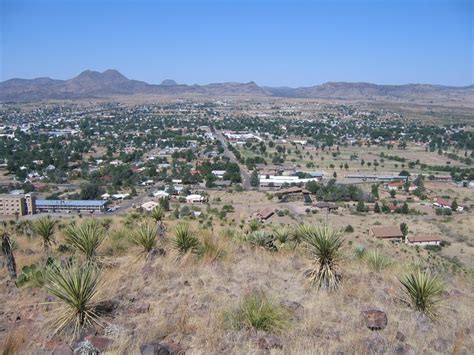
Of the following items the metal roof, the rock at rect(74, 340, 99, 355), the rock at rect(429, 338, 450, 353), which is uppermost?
the rock at rect(74, 340, 99, 355)

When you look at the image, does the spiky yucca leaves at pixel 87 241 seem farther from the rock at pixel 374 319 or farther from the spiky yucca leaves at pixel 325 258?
the rock at pixel 374 319

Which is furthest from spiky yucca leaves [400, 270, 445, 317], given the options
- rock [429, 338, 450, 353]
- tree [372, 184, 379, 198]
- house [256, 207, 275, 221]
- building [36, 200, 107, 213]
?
tree [372, 184, 379, 198]

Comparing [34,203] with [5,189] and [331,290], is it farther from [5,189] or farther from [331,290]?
[331,290]

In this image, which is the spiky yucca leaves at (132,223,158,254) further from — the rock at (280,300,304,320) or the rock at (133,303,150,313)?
the rock at (280,300,304,320)

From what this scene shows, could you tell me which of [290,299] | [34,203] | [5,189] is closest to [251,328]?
[290,299]

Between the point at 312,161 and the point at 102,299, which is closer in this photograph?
the point at 102,299

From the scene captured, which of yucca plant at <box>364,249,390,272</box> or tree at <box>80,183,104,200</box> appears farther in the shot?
tree at <box>80,183,104,200</box>

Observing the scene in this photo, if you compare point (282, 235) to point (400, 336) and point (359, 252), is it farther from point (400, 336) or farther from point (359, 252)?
point (400, 336)

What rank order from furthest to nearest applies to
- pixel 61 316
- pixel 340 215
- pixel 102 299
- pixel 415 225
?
pixel 340 215 → pixel 415 225 → pixel 102 299 → pixel 61 316
